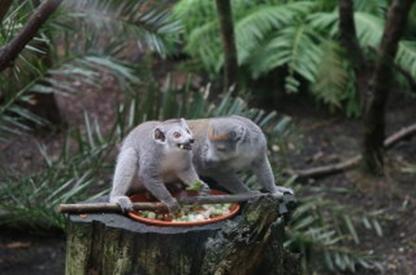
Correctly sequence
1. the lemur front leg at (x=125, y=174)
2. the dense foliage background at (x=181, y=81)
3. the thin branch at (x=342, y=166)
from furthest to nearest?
the thin branch at (x=342, y=166), the dense foliage background at (x=181, y=81), the lemur front leg at (x=125, y=174)

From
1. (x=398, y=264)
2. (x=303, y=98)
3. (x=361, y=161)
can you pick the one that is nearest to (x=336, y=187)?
(x=361, y=161)

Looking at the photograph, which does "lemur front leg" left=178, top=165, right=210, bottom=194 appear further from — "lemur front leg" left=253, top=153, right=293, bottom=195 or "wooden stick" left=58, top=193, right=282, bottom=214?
"lemur front leg" left=253, top=153, right=293, bottom=195

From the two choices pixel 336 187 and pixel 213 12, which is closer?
pixel 336 187

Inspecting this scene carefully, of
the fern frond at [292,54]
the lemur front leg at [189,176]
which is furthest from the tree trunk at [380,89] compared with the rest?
the lemur front leg at [189,176]

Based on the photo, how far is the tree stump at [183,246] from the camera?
9.78ft

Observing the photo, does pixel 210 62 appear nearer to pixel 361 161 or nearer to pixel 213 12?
pixel 213 12

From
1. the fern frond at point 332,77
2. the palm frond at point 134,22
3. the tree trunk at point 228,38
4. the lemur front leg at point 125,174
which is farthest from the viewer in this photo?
the fern frond at point 332,77

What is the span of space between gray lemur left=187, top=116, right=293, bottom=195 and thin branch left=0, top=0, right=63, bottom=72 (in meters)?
0.76

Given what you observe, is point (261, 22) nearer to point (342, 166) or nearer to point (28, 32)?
point (342, 166)

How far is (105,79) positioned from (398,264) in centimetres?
378

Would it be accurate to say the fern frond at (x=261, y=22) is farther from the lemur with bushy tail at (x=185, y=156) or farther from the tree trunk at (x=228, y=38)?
the lemur with bushy tail at (x=185, y=156)

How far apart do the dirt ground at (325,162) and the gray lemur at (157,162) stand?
7.06 ft

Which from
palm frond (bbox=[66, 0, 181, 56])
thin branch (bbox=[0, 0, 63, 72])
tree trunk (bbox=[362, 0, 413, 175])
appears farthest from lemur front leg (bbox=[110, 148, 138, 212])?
tree trunk (bbox=[362, 0, 413, 175])

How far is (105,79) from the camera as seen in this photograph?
26.2 feet
